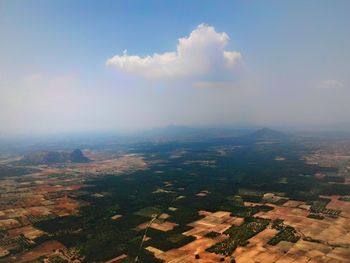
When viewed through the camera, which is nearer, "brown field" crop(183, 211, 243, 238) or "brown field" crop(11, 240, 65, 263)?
"brown field" crop(11, 240, 65, 263)

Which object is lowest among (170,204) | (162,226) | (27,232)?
(170,204)

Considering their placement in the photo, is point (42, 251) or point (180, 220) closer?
point (42, 251)

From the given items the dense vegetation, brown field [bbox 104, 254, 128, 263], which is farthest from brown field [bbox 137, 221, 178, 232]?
brown field [bbox 104, 254, 128, 263]

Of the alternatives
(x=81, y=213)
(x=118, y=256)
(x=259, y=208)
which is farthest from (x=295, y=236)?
(x=81, y=213)

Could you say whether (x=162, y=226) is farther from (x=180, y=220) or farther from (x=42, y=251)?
→ (x=42, y=251)

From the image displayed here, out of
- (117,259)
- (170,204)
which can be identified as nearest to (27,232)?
(117,259)

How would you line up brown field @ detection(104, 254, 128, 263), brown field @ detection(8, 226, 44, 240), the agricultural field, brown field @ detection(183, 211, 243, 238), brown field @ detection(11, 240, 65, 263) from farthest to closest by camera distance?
brown field @ detection(8, 226, 44, 240) < brown field @ detection(183, 211, 243, 238) < the agricultural field < brown field @ detection(11, 240, 65, 263) < brown field @ detection(104, 254, 128, 263)

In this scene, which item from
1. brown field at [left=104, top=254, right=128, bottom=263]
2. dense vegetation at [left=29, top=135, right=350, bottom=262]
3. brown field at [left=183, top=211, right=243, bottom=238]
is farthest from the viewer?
brown field at [left=183, top=211, right=243, bottom=238]

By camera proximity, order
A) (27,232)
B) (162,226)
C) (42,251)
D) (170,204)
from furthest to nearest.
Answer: (170,204), (162,226), (27,232), (42,251)

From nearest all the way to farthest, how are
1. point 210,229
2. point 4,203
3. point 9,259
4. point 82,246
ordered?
point 9,259 → point 82,246 → point 210,229 → point 4,203

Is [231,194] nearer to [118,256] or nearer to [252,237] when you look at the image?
[252,237]

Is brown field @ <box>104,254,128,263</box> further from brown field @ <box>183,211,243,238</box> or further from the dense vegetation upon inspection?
brown field @ <box>183,211,243,238</box>
